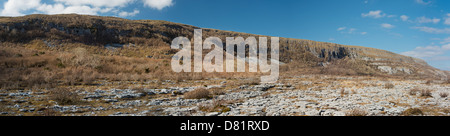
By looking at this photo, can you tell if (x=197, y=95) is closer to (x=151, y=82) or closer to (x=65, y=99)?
(x=65, y=99)

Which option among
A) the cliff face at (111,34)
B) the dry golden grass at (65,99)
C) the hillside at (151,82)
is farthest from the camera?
the cliff face at (111,34)

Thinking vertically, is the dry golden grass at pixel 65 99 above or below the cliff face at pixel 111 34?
below

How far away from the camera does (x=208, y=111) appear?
25.2ft

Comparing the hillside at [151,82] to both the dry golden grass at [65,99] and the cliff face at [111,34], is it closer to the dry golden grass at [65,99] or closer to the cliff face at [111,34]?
the dry golden grass at [65,99]

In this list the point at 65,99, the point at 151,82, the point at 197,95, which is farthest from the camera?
the point at 151,82

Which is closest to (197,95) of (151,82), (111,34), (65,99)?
(65,99)

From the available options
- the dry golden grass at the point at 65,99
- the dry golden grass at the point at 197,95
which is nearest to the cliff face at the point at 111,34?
the dry golden grass at the point at 65,99

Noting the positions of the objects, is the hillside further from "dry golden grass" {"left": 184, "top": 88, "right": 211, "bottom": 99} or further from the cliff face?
the cliff face

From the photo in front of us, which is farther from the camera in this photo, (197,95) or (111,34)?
(111,34)

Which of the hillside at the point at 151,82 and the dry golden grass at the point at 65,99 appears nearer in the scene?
the hillside at the point at 151,82

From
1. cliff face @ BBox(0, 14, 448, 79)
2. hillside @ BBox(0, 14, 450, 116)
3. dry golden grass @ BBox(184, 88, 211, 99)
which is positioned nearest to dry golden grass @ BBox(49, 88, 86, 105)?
hillside @ BBox(0, 14, 450, 116)

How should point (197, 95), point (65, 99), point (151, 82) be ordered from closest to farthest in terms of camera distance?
point (65, 99) < point (197, 95) < point (151, 82)
